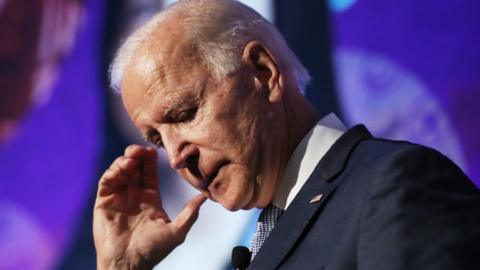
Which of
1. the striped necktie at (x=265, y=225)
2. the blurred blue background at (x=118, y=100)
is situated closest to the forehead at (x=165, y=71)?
the striped necktie at (x=265, y=225)

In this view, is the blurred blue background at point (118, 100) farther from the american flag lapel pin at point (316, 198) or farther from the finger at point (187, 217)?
the american flag lapel pin at point (316, 198)

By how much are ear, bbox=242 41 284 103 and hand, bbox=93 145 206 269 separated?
0.35m

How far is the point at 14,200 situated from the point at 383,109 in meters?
1.22

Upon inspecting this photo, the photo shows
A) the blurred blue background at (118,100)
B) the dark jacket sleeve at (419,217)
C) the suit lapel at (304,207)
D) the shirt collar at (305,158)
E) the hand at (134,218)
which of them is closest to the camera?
the dark jacket sleeve at (419,217)

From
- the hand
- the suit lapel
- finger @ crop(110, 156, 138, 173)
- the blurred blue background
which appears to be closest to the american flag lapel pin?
the suit lapel

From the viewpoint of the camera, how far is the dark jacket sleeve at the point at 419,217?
92 cm

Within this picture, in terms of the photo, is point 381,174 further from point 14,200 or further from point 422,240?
point 14,200

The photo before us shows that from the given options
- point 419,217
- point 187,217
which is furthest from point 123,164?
point 419,217

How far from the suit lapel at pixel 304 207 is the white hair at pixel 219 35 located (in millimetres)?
231

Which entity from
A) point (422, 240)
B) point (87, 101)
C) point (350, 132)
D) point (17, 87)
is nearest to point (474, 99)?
point (350, 132)

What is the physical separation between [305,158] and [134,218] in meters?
0.52

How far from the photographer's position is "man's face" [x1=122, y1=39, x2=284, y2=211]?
1282 millimetres

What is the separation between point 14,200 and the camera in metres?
2.35

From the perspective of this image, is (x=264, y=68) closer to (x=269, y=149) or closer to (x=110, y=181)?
(x=269, y=149)
